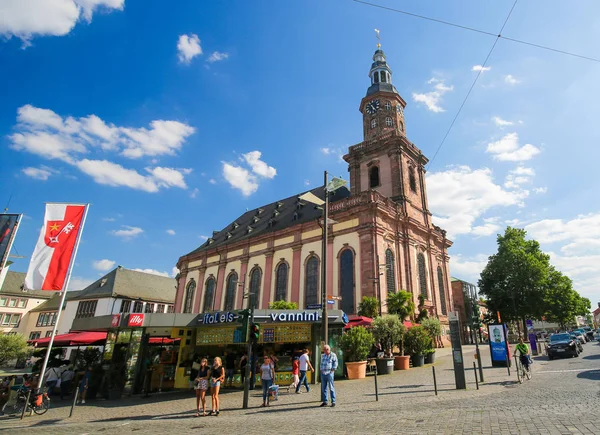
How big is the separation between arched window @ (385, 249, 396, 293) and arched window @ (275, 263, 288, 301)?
10.2 m

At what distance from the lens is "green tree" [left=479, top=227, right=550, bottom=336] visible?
40.6 m

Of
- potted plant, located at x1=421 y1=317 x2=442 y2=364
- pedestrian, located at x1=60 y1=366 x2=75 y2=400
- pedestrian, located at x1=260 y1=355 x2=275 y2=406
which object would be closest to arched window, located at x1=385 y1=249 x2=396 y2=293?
potted plant, located at x1=421 y1=317 x2=442 y2=364

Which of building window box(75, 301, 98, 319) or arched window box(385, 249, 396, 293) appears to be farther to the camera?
building window box(75, 301, 98, 319)

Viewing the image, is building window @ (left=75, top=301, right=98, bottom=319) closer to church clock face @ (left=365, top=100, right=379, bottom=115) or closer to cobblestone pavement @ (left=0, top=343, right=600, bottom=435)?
cobblestone pavement @ (left=0, top=343, right=600, bottom=435)

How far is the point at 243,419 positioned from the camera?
31.8 feet

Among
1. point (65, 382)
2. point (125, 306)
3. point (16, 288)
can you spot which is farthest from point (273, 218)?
point (16, 288)

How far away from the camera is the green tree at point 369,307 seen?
80.4ft

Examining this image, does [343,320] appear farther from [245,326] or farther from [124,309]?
[124,309]

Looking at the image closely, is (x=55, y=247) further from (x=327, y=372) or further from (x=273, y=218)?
(x=273, y=218)

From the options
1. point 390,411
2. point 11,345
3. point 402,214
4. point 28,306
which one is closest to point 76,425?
point 390,411

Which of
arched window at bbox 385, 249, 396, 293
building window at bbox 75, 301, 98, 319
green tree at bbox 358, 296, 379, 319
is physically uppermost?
arched window at bbox 385, 249, 396, 293

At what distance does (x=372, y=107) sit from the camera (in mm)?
39031

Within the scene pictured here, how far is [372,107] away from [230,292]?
88.0 ft

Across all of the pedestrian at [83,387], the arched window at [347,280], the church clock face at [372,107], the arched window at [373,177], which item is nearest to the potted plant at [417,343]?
the arched window at [347,280]
